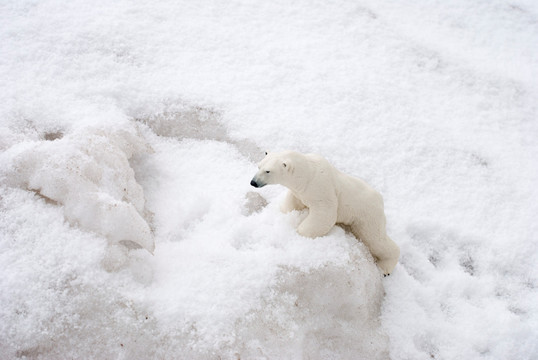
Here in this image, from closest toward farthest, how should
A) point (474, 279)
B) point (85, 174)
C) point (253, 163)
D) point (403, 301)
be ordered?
point (85, 174) < point (403, 301) < point (474, 279) < point (253, 163)

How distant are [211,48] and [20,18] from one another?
1775mm

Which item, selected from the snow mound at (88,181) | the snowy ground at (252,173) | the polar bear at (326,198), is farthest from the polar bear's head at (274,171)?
the snow mound at (88,181)

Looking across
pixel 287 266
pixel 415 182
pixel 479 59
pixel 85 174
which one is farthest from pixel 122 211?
pixel 479 59

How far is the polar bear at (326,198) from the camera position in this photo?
2.25m

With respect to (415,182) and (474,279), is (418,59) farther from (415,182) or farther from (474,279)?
(474,279)

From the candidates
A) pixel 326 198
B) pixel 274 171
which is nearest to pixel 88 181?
pixel 274 171

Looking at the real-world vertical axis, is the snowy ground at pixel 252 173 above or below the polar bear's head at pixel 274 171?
below

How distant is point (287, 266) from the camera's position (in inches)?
92.6

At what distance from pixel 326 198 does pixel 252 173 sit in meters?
0.89

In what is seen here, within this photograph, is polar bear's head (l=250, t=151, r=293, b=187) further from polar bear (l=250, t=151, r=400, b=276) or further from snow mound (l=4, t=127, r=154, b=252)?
snow mound (l=4, t=127, r=154, b=252)

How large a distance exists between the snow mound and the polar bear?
2.46 feet

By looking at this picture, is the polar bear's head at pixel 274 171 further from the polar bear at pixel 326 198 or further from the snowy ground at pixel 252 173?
the snowy ground at pixel 252 173

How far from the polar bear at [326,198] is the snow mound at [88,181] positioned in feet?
2.46

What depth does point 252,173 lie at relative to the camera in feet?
10.1
